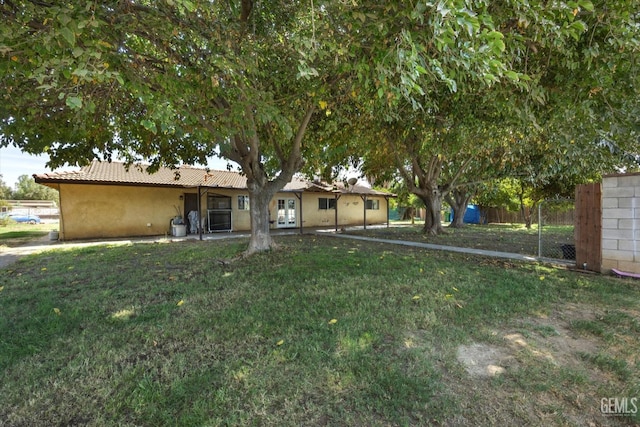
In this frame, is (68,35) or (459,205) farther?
(459,205)

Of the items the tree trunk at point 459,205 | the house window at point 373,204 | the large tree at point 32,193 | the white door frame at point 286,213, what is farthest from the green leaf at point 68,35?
the large tree at point 32,193

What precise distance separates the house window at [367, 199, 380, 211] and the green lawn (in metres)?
17.2

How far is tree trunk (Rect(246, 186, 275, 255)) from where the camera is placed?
813 cm

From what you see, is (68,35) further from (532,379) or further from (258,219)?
(258,219)

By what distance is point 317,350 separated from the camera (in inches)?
111

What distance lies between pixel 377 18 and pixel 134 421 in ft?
13.6

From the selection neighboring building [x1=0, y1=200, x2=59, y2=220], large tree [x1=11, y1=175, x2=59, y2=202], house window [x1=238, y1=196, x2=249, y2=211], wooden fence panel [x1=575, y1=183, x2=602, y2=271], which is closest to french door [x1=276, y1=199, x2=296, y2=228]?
house window [x1=238, y1=196, x2=249, y2=211]

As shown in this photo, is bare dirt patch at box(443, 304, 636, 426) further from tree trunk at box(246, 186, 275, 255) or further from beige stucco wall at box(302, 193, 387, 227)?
beige stucco wall at box(302, 193, 387, 227)

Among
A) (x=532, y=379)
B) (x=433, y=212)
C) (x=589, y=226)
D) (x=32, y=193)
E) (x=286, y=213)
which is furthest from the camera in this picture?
(x=32, y=193)

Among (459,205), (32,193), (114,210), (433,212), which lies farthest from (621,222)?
(32,193)

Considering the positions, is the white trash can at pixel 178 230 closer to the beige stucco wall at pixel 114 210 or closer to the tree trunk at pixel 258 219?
the beige stucco wall at pixel 114 210

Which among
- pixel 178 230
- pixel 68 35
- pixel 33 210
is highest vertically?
pixel 68 35

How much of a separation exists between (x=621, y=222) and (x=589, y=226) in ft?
1.78

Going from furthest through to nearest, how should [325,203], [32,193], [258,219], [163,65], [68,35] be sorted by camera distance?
1. [32,193]
2. [325,203]
3. [258,219]
4. [163,65]
5. [68,35]
